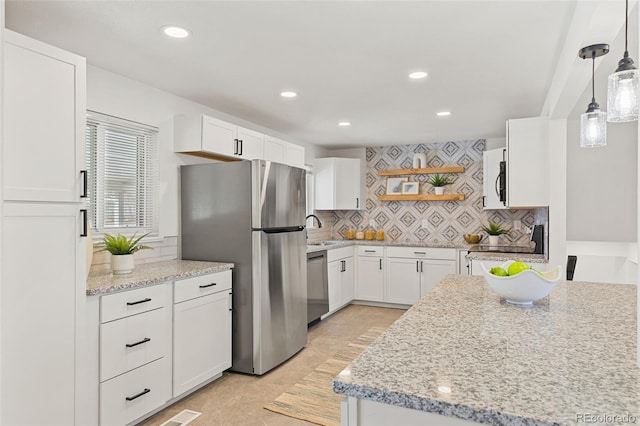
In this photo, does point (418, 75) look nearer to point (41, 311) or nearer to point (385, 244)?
point (41, 311)

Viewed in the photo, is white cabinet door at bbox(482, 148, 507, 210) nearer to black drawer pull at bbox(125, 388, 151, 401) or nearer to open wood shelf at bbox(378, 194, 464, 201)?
open wood shelf at bbox(378, 194, 464, 201)

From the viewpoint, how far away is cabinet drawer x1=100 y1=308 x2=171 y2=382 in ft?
7.25

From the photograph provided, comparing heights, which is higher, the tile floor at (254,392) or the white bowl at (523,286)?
the white bowl at (523,286)

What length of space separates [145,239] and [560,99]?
3.13m

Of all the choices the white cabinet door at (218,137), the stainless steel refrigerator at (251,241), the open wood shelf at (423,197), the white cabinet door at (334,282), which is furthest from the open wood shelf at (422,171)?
the white cabinet door at (218,137)

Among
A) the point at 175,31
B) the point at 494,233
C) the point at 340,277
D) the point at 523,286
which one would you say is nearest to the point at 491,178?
the point at 494,233

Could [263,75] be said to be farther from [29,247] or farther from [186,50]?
[29,247]

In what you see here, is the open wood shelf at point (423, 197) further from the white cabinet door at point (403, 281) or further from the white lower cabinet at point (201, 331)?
the white lower cabinet at point (201, 331)

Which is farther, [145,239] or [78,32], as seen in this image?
[145,239]

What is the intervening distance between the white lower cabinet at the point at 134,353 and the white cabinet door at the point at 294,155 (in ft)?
7.08

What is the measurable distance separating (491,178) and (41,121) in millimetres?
4533

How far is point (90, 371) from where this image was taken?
213 centimetres

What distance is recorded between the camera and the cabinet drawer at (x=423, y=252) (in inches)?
201

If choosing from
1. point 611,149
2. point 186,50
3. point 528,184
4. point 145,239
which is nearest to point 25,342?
point 145,239
